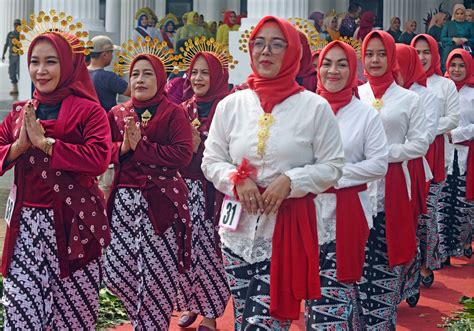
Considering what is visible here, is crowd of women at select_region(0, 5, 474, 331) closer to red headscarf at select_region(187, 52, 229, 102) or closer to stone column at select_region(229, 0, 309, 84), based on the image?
red headscarf at select_region(187, 52, 229, 102)

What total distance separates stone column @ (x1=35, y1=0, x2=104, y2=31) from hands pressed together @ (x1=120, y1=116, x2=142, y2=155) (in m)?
10.0

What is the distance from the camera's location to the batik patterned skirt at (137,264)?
7.12 metres

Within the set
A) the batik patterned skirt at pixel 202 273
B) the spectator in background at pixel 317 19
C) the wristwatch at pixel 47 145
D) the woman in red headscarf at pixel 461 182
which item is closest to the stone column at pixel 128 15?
the spectator in background at pixel 317 19

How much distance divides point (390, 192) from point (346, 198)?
985mm

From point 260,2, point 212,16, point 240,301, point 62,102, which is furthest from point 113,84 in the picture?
point 212,16

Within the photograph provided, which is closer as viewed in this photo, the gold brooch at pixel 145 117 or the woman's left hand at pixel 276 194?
the woman's left hand at pixel 276 194

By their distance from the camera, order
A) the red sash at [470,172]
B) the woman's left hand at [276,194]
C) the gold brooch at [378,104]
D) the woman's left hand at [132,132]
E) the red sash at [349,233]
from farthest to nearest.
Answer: the red sash at [470,172] → the gold brooch at [378,104] → the woman's left hand at [132,132] → the red sash at [349,233] → the woman's left hand at [276,194]

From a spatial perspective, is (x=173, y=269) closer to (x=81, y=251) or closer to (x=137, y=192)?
(x=137, y=192)

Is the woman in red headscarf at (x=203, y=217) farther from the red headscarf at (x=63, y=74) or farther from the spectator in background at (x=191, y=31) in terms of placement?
the spectator in background at (x=191, y=31)

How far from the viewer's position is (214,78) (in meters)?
8.33

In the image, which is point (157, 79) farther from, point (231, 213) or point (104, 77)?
point (104, 77)

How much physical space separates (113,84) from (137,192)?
8.73 ft

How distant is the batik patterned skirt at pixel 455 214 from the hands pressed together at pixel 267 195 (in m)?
5.79

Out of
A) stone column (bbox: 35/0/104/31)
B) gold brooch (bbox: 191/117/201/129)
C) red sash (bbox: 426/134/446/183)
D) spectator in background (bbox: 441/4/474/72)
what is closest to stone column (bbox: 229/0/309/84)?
spectator in background (bbox: 441/4/474/72)
